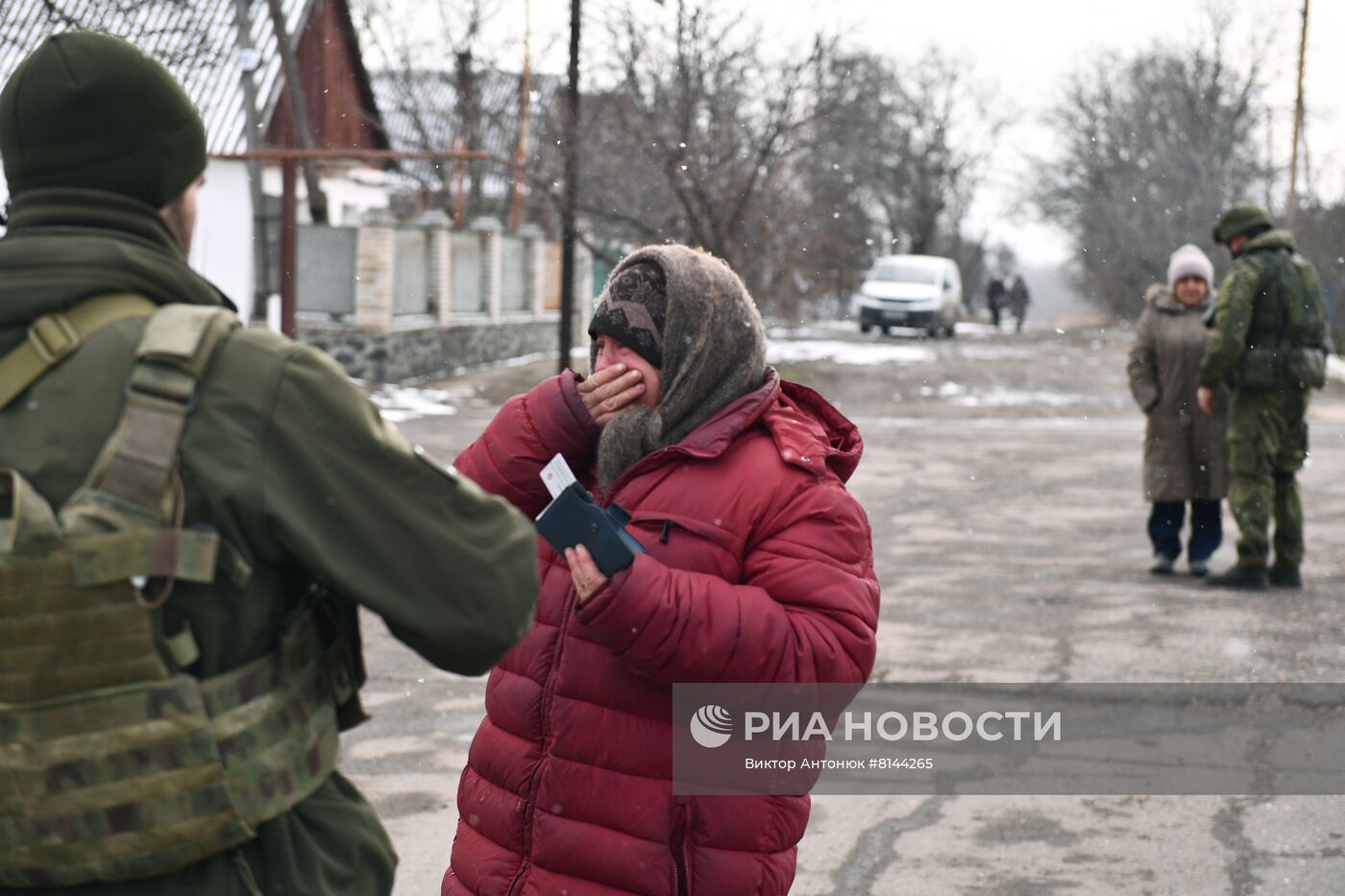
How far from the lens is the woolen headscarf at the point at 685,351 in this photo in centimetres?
261

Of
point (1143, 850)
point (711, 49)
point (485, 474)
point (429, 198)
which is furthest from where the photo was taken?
point (429, 198)

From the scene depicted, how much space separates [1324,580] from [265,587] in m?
7.99

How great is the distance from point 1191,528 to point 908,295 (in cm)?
2288

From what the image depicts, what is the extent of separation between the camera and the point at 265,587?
176 centimetres

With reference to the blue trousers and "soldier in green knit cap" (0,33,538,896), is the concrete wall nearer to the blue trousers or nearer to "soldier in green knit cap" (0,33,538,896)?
the blue trousers

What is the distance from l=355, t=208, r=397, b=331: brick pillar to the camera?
68.6 feet

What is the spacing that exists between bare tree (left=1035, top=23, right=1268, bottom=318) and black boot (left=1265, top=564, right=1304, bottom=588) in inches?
1090

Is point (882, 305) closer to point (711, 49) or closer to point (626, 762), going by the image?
point (711, 49)

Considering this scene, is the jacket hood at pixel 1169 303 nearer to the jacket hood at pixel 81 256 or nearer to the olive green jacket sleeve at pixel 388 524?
the olive green jacket sleeve at pixel 388 524

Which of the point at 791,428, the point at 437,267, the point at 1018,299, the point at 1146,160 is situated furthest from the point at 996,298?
the point at 791,428

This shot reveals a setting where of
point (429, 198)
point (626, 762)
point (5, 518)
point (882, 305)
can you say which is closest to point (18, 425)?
point (5, 518)

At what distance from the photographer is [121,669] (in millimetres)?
1652

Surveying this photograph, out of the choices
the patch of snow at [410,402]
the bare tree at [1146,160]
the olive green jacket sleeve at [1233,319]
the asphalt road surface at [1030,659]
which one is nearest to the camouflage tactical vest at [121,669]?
the asphalt road surface at [1030,659]

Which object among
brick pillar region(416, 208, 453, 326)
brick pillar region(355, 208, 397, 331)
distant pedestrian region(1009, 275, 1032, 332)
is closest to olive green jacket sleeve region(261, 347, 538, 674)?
brick pillar region(355, 208, 397, 331)
